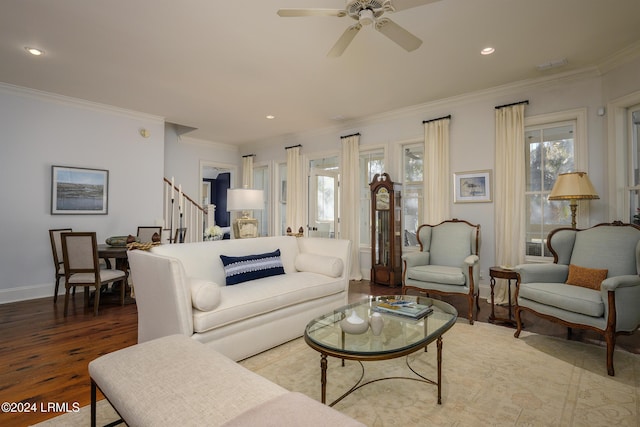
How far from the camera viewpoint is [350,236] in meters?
5.54

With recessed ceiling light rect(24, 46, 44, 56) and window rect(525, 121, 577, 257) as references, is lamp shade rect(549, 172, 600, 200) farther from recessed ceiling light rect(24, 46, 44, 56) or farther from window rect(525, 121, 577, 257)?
recessed ceiling light rect(24, 46, 44, 56)

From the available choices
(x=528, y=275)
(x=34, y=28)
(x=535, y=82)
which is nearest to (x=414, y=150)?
(x=535, y=82)

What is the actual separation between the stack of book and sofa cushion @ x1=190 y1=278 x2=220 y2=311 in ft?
3.84

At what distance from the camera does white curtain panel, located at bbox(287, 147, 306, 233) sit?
21.0ft

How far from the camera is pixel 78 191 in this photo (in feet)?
15.1

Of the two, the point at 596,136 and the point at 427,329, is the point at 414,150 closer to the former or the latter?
the point at 596,136

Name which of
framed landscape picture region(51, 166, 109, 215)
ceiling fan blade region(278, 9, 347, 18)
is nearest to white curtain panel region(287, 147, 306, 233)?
framed landscape picture region(51, 166, 109, 215)

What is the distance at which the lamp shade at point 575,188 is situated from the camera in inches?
126

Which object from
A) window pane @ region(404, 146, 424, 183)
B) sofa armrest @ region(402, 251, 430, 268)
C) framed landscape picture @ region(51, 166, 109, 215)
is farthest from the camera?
window pane @ region(404, 146, 424, 183)

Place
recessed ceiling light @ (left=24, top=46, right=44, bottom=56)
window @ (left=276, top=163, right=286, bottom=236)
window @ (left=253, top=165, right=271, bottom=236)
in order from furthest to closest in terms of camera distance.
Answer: window @ (left=253, top=165, right=271, bottom=236) → window @ (left=276, top=163, right=286, bottom=236) → recessed ceiling light @ (left=24, top=46, right=44, bottom=56)

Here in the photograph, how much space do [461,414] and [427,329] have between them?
46 cm

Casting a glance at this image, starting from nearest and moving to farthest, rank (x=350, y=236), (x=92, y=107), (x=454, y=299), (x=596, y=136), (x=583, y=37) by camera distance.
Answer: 1. (x=583, y=37)
2. (x=596, y=136)
3. (x=454, y=299)
4. (x=92, y=107)
5. (x=350, y=236)

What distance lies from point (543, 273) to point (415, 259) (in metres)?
1.29

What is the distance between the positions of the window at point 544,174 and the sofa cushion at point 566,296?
137cm
